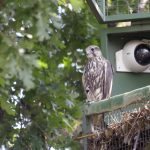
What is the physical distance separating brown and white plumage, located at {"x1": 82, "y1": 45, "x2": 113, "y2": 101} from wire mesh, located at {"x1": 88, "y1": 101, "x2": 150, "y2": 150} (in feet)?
3.04

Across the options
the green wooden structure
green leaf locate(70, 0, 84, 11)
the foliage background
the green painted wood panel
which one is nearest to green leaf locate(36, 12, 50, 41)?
green leaf locate(70, 0, 84, 11)

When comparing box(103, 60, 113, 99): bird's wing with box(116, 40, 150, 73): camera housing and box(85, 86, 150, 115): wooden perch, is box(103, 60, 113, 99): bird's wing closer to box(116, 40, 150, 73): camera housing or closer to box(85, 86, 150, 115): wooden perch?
box(116, 40, 150, 73): camera housing

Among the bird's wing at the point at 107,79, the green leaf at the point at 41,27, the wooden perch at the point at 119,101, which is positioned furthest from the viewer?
the bird's wing at the point at 107,79

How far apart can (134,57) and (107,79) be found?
0.28 metres

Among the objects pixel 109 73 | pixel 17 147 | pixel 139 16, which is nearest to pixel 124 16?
pixel 139 16

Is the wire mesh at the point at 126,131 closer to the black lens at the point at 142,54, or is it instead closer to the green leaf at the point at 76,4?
the black lens at the point at 142,54

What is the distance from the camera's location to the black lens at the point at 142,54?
15.3 ft

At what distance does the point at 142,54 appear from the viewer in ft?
15.5

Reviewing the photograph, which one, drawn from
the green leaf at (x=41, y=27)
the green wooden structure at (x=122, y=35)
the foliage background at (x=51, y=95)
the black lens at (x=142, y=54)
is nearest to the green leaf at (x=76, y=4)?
the green leaf at (x=41, y=27)

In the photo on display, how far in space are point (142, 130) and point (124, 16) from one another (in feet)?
4.28

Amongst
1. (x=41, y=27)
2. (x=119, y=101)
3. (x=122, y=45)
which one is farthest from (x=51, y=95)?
(x=41, y=27)

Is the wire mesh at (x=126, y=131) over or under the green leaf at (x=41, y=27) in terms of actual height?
under

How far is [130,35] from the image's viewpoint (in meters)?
4.70

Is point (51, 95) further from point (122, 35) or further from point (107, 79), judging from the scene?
point (122, 35)
